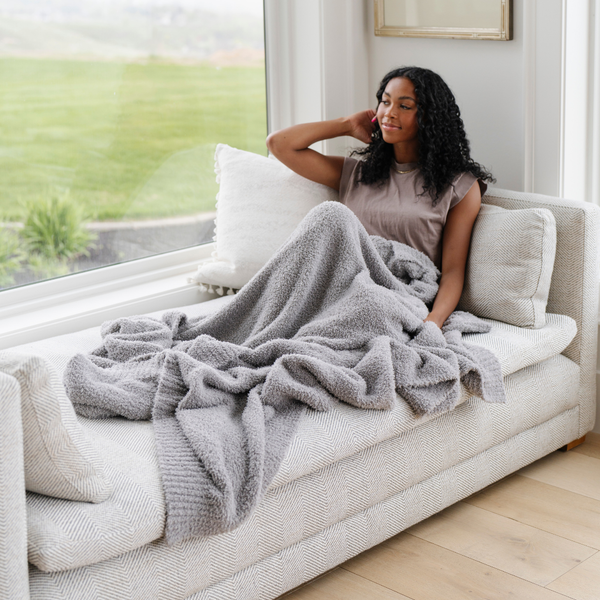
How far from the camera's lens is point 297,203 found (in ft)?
8.46

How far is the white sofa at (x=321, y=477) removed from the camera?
1323mm

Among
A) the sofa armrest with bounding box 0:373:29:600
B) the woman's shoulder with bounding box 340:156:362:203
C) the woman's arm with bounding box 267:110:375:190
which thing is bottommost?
the sofa armrest with bounding box 0:373:29:600

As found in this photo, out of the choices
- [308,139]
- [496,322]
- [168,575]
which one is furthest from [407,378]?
[308,139]

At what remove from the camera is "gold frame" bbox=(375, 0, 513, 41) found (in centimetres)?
251

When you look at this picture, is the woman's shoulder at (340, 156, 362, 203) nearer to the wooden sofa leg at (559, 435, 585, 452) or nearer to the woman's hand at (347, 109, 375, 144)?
the woman's hand at (347, 109, 375, 144)

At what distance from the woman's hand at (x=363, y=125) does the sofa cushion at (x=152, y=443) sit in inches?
29.7

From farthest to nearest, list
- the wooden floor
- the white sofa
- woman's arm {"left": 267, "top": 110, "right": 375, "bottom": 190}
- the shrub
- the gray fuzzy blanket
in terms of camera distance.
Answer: woman's arm {"left": 267, "top": 110, "right": 375, "bottom": 190} < the shrub < the wooden floor < the gray fuzzy blanket < the white sofa

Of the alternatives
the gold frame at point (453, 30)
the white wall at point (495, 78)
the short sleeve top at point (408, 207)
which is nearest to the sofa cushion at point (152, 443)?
the short sleeve top at point (408, 207)

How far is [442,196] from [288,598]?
1260 mm

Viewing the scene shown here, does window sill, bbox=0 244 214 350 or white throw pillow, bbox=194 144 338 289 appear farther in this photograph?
white throw pillow, bbox=194 144 338 289

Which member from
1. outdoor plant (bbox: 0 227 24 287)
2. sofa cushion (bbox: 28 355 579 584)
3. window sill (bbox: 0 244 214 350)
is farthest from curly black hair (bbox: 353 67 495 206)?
outdoor plant (bbox: 0 227 24 287)

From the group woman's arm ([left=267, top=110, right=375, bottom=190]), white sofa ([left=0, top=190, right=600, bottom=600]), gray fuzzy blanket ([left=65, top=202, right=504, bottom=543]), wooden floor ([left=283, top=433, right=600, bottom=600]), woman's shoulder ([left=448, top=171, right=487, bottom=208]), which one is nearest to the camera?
white sofa ([left=0, top=190, right=600, bottom=600])

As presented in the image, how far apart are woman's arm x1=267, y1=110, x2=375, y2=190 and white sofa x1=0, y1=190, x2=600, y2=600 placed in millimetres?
504

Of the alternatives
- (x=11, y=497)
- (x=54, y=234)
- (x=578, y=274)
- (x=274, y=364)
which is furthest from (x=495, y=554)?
(x=54, y=234)
